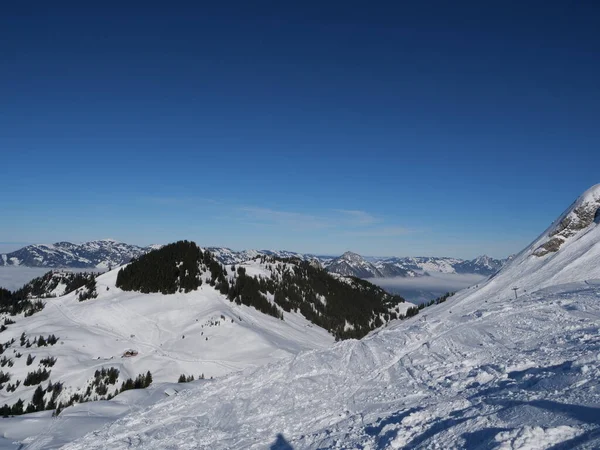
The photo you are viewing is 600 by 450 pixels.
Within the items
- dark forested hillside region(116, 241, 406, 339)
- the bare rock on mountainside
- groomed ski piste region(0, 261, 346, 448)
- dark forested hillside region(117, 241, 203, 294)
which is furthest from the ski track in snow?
dark forested hillside region(117, 241, 203, 294)

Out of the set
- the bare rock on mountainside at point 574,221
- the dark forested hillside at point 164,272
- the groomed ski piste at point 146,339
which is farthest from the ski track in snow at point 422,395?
the dark forested hillside at point 164,272

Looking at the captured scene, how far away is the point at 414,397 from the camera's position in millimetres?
11984

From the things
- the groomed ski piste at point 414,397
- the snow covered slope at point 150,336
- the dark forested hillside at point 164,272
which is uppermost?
the dark forested hillside at point 164,272

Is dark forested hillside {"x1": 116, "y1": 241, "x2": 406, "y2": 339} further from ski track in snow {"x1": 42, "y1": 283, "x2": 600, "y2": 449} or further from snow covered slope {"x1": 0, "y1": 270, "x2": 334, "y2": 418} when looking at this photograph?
ski track in snow {"x1": 42, "y1": 283, "x2": 600, "y2": 449}

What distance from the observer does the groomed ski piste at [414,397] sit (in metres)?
8.34

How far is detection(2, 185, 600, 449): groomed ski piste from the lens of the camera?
8.34 meters

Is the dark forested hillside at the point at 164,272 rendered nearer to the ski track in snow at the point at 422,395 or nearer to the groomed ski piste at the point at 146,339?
the groomed ski piste at the point at 146,339

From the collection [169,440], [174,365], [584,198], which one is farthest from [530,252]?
[174,365]

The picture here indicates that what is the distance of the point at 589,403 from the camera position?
26.1 feet

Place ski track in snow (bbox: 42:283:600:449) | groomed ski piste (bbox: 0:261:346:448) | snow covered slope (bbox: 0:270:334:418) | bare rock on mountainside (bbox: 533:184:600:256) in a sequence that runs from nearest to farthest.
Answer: ski track in snow (bbox: 42:283:600:449), bare rock on mountainside (bbox: 533:184:600:256), groomed ski piste (bbox: 0:261:346:448), snow covered slope (bbox: 0:270:334:418)

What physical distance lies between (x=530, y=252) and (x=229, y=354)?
44317 millimetres

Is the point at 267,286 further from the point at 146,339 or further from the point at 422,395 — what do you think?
the point at 422,395

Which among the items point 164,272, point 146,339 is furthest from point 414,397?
point 164,272

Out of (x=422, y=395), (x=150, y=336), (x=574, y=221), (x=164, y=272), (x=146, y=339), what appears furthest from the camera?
(x=164, y=272)
